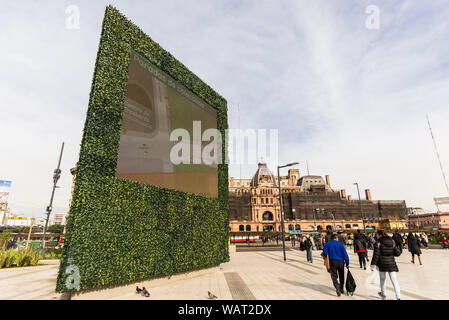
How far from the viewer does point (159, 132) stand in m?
10.0

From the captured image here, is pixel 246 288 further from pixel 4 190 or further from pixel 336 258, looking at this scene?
pixel 4 190

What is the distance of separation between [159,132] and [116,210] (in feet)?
12.6

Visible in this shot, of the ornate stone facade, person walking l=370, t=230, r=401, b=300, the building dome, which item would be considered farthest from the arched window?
person walking l=370, t=230, r=401, b=300

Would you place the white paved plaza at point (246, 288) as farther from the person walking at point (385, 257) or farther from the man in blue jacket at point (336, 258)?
the person walking at point (385, 257)

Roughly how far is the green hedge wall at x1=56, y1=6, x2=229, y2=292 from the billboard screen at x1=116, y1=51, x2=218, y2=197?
40 cm

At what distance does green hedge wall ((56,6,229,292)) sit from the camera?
712 cm

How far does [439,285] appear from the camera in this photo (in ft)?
28.3

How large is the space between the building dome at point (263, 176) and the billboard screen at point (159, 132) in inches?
3496

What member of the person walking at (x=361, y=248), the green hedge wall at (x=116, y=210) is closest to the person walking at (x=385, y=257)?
the person walking at (x=361, y=248)

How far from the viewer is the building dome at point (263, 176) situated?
99312mm

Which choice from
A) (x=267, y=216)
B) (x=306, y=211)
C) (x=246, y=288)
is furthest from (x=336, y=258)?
(x=306, y=211)

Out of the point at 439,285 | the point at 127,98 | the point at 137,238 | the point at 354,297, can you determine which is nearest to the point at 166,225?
the point at 137,238
